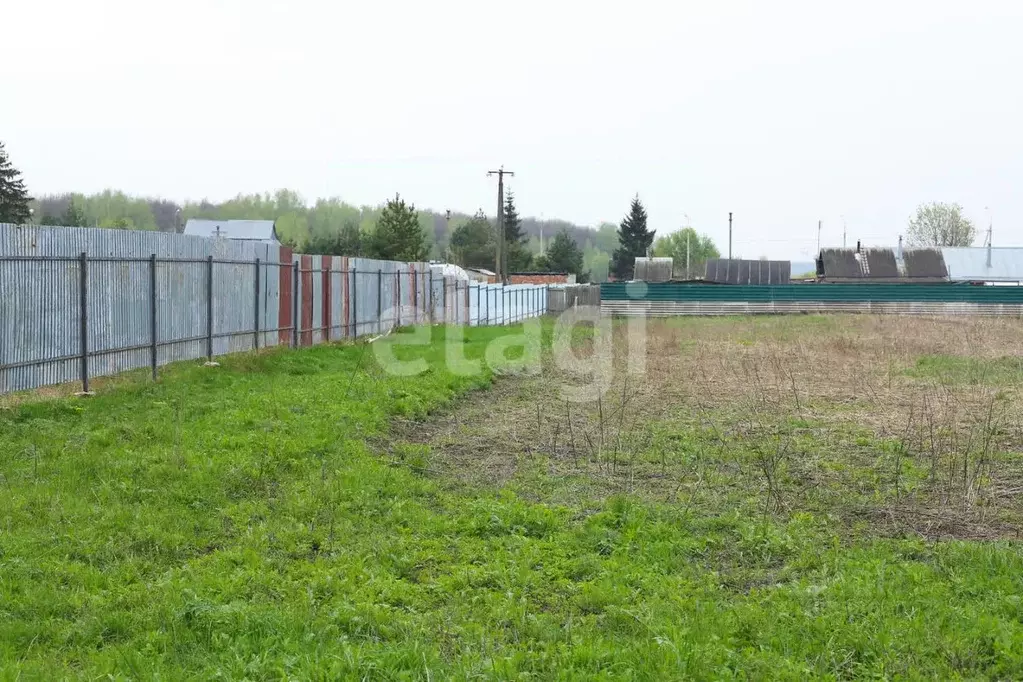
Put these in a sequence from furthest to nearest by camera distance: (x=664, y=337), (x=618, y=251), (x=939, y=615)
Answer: (x=618, y=251) → (x=664, y=337) → (x=939, y=615)

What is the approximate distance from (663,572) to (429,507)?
7.23 feet

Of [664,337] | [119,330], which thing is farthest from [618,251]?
[119,330]

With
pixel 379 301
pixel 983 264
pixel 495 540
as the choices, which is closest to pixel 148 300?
pixel 495 540

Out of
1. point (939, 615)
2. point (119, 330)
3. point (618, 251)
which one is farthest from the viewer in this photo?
point (618, 251)

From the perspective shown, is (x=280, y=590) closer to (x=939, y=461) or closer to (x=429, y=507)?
(x=429, y=507)

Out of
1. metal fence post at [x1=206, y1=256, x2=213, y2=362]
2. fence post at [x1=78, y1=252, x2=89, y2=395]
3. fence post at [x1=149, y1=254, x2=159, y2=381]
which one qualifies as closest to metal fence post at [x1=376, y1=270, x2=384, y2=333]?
metal fence post at [x1=206, y1=256, x2=213, y2=362]

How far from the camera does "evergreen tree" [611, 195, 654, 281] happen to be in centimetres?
9462

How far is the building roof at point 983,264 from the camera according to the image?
2776 inches

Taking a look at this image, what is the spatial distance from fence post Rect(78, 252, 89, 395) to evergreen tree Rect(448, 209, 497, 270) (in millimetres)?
73698

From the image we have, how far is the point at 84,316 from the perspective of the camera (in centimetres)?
1227

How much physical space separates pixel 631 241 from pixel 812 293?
4343 centimetres

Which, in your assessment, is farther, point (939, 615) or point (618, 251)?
point (618, 251)

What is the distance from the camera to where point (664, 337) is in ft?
101

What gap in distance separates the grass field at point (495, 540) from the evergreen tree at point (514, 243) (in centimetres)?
6529
